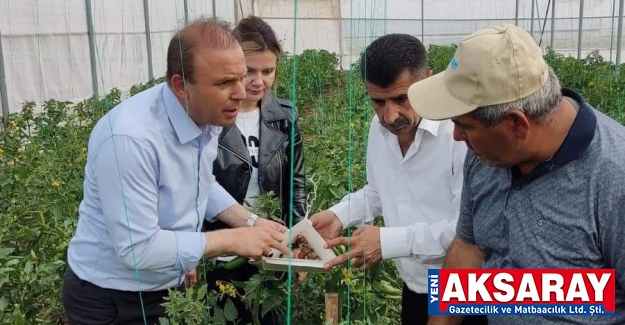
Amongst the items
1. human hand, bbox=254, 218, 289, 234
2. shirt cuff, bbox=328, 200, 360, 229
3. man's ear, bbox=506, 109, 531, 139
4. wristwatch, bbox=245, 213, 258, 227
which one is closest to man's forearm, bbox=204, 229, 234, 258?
human hand, bbox=254, 218, 289, 234

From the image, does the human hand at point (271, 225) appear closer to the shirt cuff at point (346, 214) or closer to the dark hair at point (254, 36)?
the shirt cuff at point (346, 214)

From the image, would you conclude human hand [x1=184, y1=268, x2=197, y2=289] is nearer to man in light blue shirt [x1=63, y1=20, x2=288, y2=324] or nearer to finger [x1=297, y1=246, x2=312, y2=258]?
man in light blue shirt [x1=63, y1=20, x2=288, y2=324]

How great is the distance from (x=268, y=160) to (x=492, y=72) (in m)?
0.97

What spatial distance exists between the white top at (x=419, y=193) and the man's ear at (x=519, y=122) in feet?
1.39

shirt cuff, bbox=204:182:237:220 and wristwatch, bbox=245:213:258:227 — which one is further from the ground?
shirt cuff, bbox=204:182:237:220

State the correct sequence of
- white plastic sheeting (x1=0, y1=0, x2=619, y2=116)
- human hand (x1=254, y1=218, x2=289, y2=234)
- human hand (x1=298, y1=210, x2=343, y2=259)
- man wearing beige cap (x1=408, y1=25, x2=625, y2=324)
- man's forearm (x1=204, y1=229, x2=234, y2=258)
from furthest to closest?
white plastic sheeting (x1=0, y1=0, x2=619, y2=116) < human hand (x1=298, y1=210, x2=343, y2=259) < human hand (x1=254, y1=218, x2=289, y2=234) < man's forearm (x1=204, y1=229, x2=234, y2=258) < man wearing beige cap (x1=408, y1=25, x2=625, y2=324)

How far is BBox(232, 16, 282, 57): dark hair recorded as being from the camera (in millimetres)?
1906

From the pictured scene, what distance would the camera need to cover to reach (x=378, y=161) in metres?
1.63

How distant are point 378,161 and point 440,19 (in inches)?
448

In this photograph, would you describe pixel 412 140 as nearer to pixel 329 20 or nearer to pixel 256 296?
pixel 256 296

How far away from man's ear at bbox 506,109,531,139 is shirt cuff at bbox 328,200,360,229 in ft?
2.23

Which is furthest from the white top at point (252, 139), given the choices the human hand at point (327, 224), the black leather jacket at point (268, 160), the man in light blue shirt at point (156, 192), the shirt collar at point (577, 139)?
the shirt collar at point (577, 139)

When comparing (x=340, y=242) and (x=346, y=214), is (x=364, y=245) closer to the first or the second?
(x=340, y=242)

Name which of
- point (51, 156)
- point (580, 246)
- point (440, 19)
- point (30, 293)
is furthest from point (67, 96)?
point (440, 19)
